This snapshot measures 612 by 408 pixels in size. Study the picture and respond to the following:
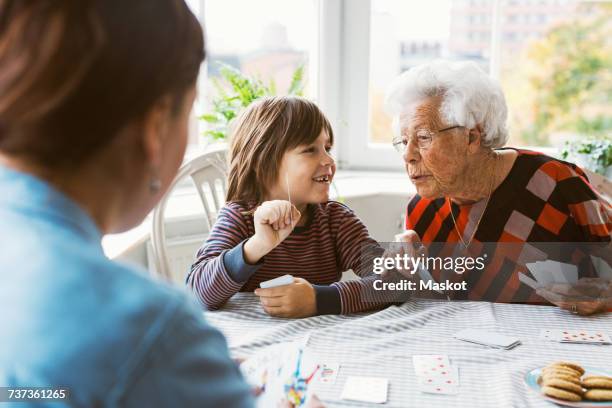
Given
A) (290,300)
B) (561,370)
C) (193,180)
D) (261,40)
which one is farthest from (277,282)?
(261,40)

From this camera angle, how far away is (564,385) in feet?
3.36

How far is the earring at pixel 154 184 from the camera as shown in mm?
575

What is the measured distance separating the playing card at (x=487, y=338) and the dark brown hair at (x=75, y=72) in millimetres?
938

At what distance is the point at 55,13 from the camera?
0.49 metres

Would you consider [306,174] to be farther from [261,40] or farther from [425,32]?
[425,32]

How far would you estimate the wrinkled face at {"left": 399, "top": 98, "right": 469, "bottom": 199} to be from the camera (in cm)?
177

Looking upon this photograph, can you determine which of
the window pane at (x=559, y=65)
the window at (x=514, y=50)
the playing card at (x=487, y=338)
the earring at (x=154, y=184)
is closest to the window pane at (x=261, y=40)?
the window at (x=514, y=50)

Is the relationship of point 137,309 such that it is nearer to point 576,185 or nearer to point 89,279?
point 89,279

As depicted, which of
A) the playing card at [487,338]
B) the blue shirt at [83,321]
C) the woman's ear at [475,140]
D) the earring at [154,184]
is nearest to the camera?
the blue shirt at [83,321]

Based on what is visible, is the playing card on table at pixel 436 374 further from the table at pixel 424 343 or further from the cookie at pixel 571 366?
the cookie at pixel 571 366

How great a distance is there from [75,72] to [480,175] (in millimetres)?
1475

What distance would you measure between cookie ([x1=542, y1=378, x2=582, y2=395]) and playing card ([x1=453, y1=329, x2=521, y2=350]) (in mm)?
194

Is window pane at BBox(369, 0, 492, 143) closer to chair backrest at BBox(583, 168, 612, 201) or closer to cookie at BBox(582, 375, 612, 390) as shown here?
chair backrest at BBox(583, 168, 612, 201)

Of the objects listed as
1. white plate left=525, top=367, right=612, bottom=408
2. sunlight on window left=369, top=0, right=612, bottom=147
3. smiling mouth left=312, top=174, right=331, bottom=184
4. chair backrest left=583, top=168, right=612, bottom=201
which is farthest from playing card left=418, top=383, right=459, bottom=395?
sunlight on window left=369, top=0, right=612, bottom=147
